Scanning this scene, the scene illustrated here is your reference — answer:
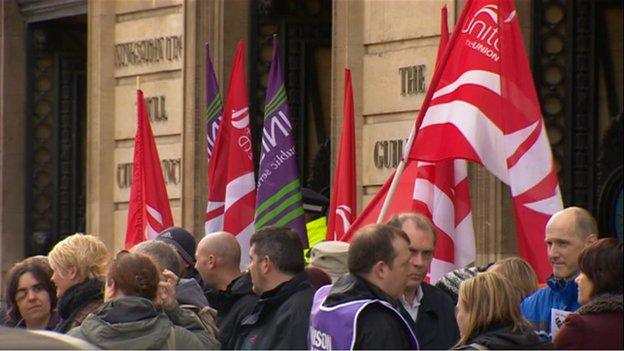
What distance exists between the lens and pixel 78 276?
8.81 metres

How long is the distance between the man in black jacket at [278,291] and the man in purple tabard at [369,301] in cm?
70

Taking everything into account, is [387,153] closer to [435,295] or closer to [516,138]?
[516,138]

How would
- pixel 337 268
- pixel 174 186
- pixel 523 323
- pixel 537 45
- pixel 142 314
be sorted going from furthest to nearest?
pixel 174 186 → pixel 537 45 → pixel 337 268 → pixel 142 314 → pixel 523 323

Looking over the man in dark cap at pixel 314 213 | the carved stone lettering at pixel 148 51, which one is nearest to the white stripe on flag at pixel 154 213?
the man in dark cap at pixel 314 213

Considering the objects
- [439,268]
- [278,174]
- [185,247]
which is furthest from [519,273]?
[278,174]

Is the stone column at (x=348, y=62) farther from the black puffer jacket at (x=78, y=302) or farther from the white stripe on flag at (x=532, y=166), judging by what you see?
the black puffer jacket at (x=78, y=302)

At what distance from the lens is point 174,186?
53.5ft

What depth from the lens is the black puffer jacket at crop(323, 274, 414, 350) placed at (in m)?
6.92

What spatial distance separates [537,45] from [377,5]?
4.53 ft

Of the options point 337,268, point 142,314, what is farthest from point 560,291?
point 142,314

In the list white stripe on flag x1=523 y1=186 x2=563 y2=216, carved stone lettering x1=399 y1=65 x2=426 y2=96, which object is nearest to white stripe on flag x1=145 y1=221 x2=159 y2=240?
carved stone lettering x1=399 y1=65 x2=426 y2=96

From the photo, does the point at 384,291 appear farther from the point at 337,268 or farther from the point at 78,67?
the point at 78,67

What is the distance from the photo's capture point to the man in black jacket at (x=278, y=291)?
8.03 meters

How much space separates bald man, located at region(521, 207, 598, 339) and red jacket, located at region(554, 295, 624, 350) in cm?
126
